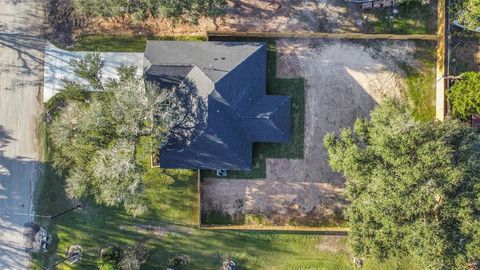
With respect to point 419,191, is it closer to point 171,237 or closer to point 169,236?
point 171,237

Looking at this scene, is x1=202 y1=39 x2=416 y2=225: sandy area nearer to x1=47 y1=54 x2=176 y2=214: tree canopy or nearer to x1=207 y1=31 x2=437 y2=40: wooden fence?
x1=207 y1=31 x2=437 y2=40: wooden fence

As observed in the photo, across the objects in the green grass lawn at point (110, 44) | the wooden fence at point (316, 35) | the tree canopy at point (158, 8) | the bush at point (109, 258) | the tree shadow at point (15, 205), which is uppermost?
the tree canopy at point (158, 8)

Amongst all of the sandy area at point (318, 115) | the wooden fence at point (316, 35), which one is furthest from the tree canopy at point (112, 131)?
the sandy area at point (318, 115)

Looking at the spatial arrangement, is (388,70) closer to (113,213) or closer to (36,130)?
(113,213)

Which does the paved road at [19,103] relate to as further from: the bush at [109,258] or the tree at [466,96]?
the tree at [466,96]

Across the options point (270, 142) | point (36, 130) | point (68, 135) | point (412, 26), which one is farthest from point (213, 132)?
point (412, 26)
